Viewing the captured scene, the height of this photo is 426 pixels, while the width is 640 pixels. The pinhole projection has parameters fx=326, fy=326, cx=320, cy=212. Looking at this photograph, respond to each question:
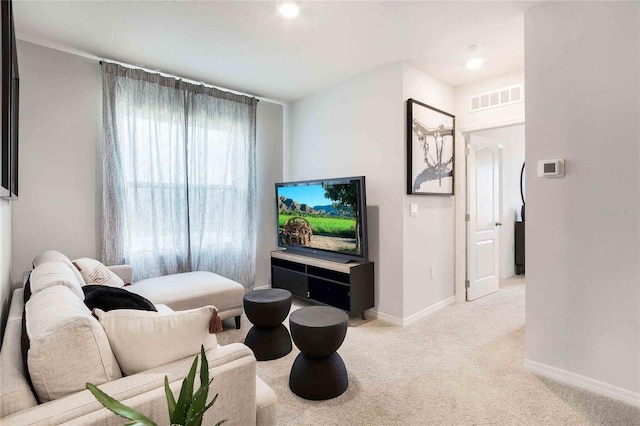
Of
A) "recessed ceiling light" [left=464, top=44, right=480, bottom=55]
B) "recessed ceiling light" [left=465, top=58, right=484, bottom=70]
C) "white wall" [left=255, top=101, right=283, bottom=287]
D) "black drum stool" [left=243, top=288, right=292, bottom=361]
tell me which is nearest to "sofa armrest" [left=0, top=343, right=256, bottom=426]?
"black drum stool" [left=243, top=288, right=292, bottom=361]

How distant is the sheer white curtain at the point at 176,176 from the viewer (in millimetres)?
3152

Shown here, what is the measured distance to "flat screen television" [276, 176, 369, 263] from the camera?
3299 mm

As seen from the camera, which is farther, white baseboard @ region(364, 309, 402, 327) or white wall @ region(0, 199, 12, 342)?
white baseboard @ region(364, 309, 402, 327)

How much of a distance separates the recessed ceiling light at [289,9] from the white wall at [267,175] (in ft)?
6.55

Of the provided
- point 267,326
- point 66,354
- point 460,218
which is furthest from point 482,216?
point 66,354

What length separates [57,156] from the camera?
9.62 ft

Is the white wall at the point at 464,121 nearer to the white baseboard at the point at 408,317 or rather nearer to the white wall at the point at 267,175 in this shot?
the white baseboard at the point at 408,317

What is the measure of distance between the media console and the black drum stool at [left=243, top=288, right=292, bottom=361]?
819 millimetres

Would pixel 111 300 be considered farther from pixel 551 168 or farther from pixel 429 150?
pixel 429 150

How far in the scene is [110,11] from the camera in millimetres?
2359

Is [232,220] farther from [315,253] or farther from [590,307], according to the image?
[590,307]

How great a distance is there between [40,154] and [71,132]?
0.31 metres

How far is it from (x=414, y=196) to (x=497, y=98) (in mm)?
1413

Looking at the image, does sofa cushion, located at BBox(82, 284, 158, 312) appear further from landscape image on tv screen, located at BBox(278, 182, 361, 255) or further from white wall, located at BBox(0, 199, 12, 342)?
landscape image on tv screen, located at BBox(278, 182, 361, 255)
